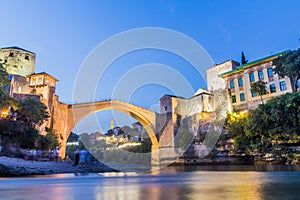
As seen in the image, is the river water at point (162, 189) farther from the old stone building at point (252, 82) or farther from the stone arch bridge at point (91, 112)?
the old stone building at point (252, 82)

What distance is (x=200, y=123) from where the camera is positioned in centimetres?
3067

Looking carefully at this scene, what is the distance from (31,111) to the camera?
1967 centimetres

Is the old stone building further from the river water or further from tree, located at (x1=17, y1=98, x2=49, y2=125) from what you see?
the river water

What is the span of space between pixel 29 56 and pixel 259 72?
32.9 m

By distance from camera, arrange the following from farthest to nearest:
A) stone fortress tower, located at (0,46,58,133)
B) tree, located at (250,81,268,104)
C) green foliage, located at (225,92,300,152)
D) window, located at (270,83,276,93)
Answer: stone fortress tower, located at (0,46,58,133) → window, located at (270,83,276,93) → tree, located at (250,81,268,104) → green foliage, located at (225,92,300,152)

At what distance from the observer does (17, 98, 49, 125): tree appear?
19656mm

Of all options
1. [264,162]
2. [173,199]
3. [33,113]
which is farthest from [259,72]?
[173,199]

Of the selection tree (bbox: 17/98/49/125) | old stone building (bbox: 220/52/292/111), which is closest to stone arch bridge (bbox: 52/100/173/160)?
tree (bbox: 17/98/49/125)

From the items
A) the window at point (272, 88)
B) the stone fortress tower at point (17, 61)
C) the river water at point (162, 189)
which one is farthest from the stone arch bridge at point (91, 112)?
the river water at point (162, 189)

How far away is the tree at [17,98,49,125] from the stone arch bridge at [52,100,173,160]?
5.20m

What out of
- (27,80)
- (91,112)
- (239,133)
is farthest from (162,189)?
(27,80)

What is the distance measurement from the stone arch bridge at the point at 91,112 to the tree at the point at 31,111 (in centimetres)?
520

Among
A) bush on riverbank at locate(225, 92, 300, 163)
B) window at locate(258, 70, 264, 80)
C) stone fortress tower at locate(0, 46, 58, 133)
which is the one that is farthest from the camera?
window at locate(258, 70, 264, 80)

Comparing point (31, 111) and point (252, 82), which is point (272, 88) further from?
point (31, 111)
